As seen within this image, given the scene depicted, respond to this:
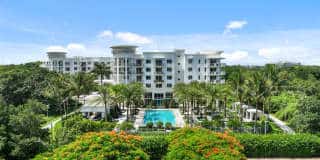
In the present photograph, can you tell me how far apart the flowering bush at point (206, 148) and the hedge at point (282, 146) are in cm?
838

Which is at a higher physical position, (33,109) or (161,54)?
(161,54)

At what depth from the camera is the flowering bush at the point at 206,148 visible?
13164 millimetres

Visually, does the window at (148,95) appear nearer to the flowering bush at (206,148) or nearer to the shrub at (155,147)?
the shrub at (155,147)

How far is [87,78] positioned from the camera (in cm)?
3781

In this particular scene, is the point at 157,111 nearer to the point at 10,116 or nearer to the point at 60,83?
the point at 60,83

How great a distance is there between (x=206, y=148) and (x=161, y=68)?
131ft

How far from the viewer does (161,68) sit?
53.3 meters

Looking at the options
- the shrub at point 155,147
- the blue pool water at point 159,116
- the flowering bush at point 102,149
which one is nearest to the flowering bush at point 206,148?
the flowering bush at point 102,149

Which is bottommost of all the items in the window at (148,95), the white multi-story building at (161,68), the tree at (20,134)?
the tree at (20,134)

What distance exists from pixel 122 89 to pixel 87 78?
16.2ft

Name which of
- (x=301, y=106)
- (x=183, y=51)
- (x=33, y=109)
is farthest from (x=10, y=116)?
(x=183, y=51)

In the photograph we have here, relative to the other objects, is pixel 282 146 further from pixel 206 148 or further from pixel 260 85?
pixel 260 85

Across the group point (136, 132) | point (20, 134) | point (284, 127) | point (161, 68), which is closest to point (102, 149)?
point (20, 134)

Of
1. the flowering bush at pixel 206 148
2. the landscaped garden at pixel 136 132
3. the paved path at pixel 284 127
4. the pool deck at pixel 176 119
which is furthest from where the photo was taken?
the pool deck at pixel 176 119
